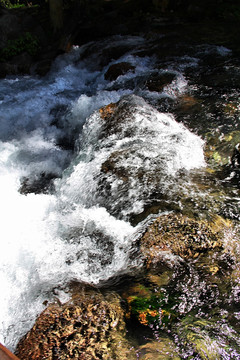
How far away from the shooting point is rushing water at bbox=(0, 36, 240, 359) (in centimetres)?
239

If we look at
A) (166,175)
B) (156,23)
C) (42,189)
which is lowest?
(42,189)

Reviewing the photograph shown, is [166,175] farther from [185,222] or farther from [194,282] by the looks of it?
[194,282]

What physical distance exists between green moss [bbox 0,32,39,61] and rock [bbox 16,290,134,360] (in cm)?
940

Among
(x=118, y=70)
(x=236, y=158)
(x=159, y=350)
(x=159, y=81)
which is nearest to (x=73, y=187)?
(x=236, y=158)

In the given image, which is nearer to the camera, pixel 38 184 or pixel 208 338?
pixel 208 338

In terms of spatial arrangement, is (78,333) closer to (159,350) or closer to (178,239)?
(159,350)

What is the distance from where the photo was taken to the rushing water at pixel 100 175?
2.39 meters

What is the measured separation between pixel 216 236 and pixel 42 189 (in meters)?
2.63

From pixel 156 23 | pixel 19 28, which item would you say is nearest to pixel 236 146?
pixel 156 23

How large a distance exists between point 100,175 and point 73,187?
1.47 ft

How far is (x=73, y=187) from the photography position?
3.62 meters

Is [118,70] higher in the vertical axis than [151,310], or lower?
higher

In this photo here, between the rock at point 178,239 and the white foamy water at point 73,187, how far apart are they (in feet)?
0.73

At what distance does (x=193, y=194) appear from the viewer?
2896 mm
